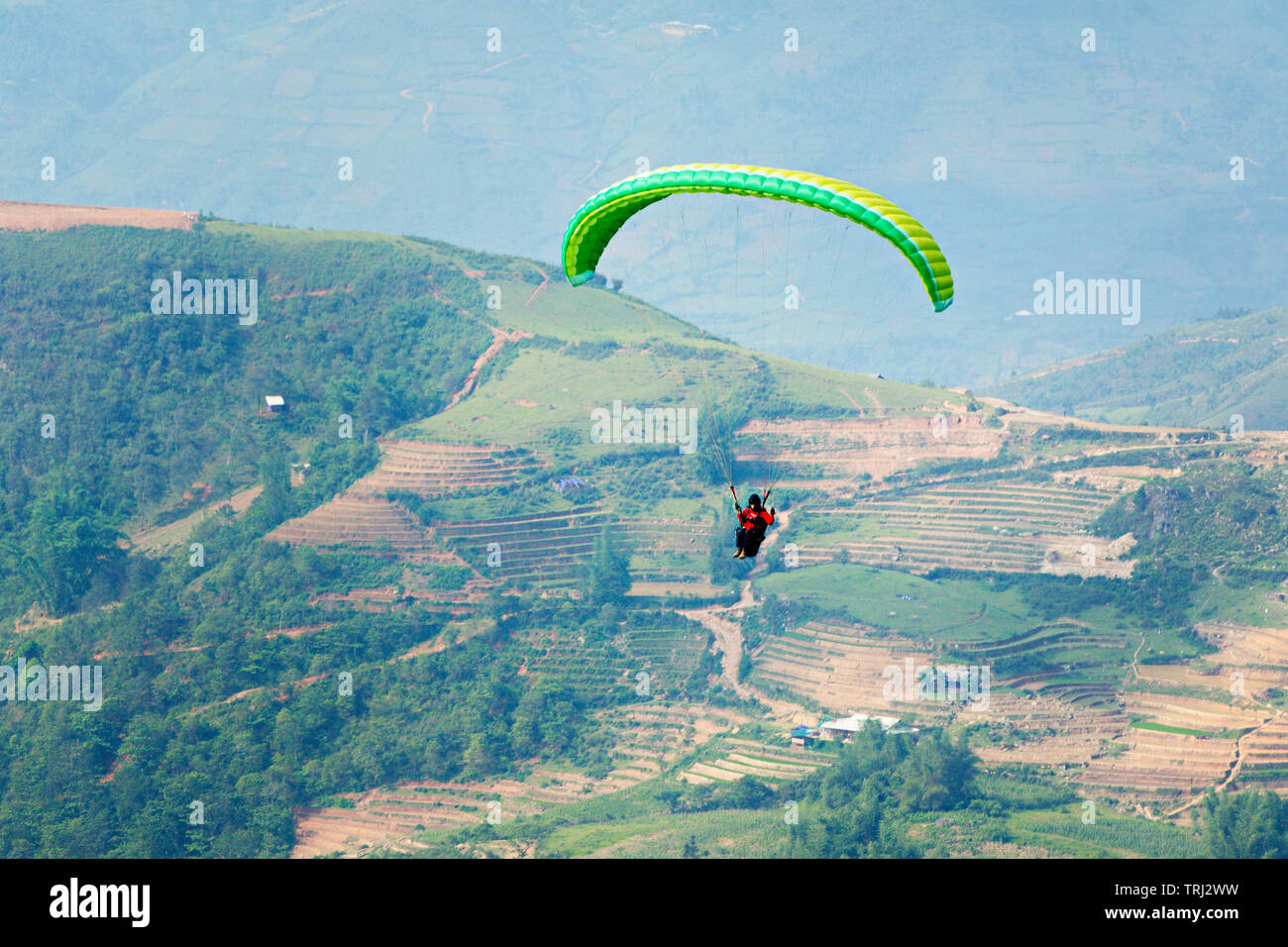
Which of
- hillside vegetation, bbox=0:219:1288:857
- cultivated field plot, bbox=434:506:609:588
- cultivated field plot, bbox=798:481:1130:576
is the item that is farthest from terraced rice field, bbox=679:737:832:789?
cultivated field plot, bbox=798:481:1130:576

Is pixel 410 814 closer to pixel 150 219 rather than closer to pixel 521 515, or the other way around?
pixel 521 515

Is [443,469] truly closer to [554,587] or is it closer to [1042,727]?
[554,587]

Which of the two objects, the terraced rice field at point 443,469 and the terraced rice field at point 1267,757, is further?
the terraced rice field at point 443,469

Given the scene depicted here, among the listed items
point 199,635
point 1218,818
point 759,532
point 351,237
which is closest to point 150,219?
point 351,237

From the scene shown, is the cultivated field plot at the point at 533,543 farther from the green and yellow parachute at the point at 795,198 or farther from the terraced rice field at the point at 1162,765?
the green and yellow parachute at the point at 795,198

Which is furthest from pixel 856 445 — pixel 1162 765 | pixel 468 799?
pixel 468 799

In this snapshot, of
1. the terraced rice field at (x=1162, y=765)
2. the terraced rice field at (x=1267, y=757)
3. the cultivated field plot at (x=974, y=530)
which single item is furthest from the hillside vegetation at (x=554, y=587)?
the terraced rice field at (x=1267, y=757)
